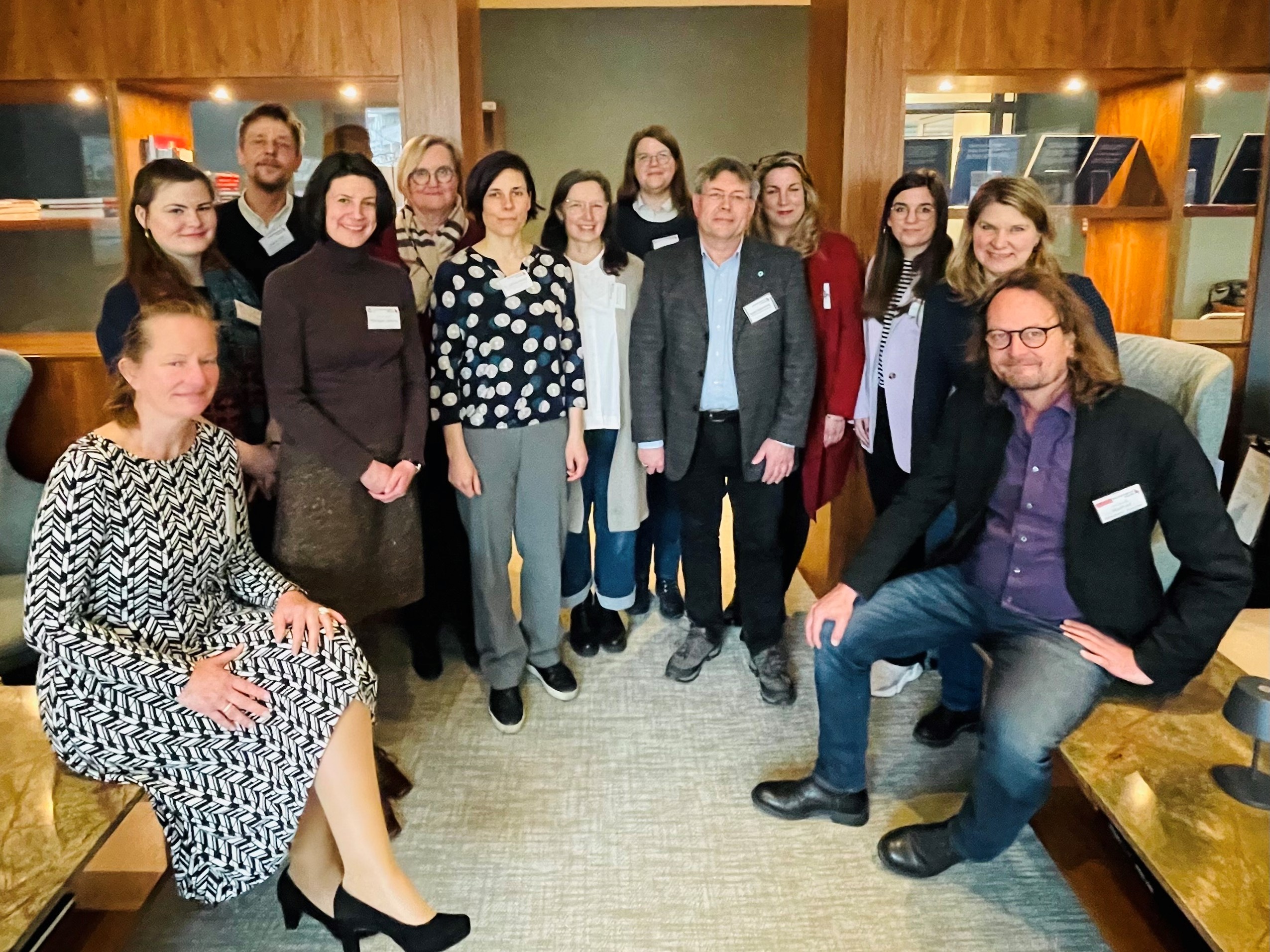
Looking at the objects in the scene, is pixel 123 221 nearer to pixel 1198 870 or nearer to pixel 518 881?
pixel 518 881

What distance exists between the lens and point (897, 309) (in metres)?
2.67

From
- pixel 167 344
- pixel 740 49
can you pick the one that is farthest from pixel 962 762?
pixel 740 49

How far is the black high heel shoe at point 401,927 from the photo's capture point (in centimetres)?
167

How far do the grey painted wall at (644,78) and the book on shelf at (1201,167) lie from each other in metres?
3.28

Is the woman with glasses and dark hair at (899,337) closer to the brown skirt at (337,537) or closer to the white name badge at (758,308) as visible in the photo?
the white name badge at (758,308)

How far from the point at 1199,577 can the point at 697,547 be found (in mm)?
1360

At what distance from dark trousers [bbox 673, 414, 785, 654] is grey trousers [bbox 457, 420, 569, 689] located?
1.27 ft

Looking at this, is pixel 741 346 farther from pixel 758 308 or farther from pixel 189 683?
pixel 189 683

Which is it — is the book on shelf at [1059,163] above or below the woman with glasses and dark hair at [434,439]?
above

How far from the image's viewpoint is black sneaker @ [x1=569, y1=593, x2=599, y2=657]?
10.0ft

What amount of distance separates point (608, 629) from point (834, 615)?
1.18 meters

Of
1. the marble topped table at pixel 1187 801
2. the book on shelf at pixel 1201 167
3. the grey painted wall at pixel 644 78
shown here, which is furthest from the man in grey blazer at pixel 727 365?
the grey painted wall at pixel 644 78

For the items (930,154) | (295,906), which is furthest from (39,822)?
(930,154)

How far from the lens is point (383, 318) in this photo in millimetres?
2283
